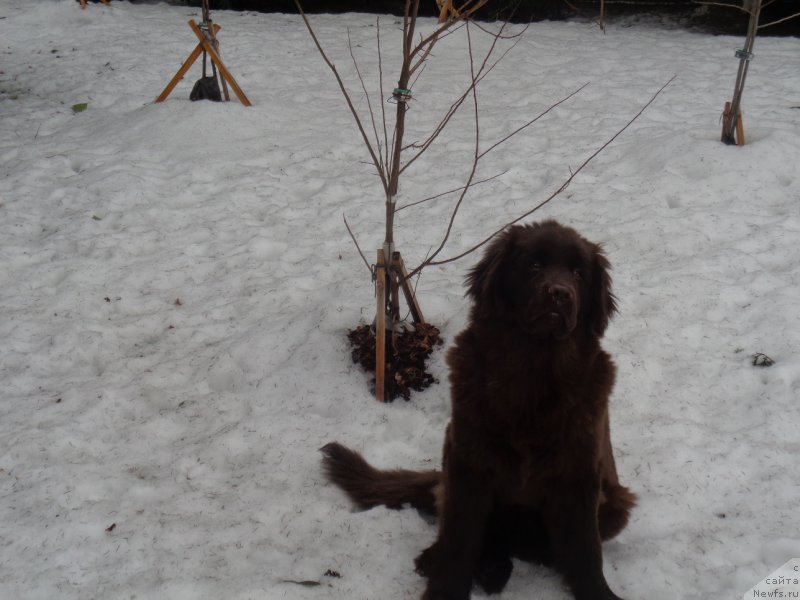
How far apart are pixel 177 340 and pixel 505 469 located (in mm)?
2723

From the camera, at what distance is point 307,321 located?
4.38 m

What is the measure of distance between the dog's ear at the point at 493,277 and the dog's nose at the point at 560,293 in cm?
30

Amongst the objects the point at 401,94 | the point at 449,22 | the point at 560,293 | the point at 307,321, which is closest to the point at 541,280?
the point at 560,293

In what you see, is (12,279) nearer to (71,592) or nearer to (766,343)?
(71,592)

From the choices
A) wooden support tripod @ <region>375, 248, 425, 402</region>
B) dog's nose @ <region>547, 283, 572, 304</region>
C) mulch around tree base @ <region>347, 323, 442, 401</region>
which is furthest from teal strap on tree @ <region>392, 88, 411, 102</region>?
dog's nose @ <region>547, 283, 572, 304</region>

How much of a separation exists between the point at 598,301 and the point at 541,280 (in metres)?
0.32

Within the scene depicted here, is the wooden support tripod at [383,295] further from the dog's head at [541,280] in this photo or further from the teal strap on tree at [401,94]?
the dog's head at [541,280]

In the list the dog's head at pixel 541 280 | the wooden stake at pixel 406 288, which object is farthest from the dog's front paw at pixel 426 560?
the wooden stake at pixel 406 288

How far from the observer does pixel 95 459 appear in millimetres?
3389

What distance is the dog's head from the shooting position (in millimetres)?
2441

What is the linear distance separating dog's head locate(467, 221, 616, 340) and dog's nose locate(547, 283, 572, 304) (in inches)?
1.7

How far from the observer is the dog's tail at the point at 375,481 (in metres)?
3.07

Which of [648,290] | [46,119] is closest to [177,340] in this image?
[648,290]

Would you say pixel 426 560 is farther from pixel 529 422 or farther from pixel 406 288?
pixel 406 288
